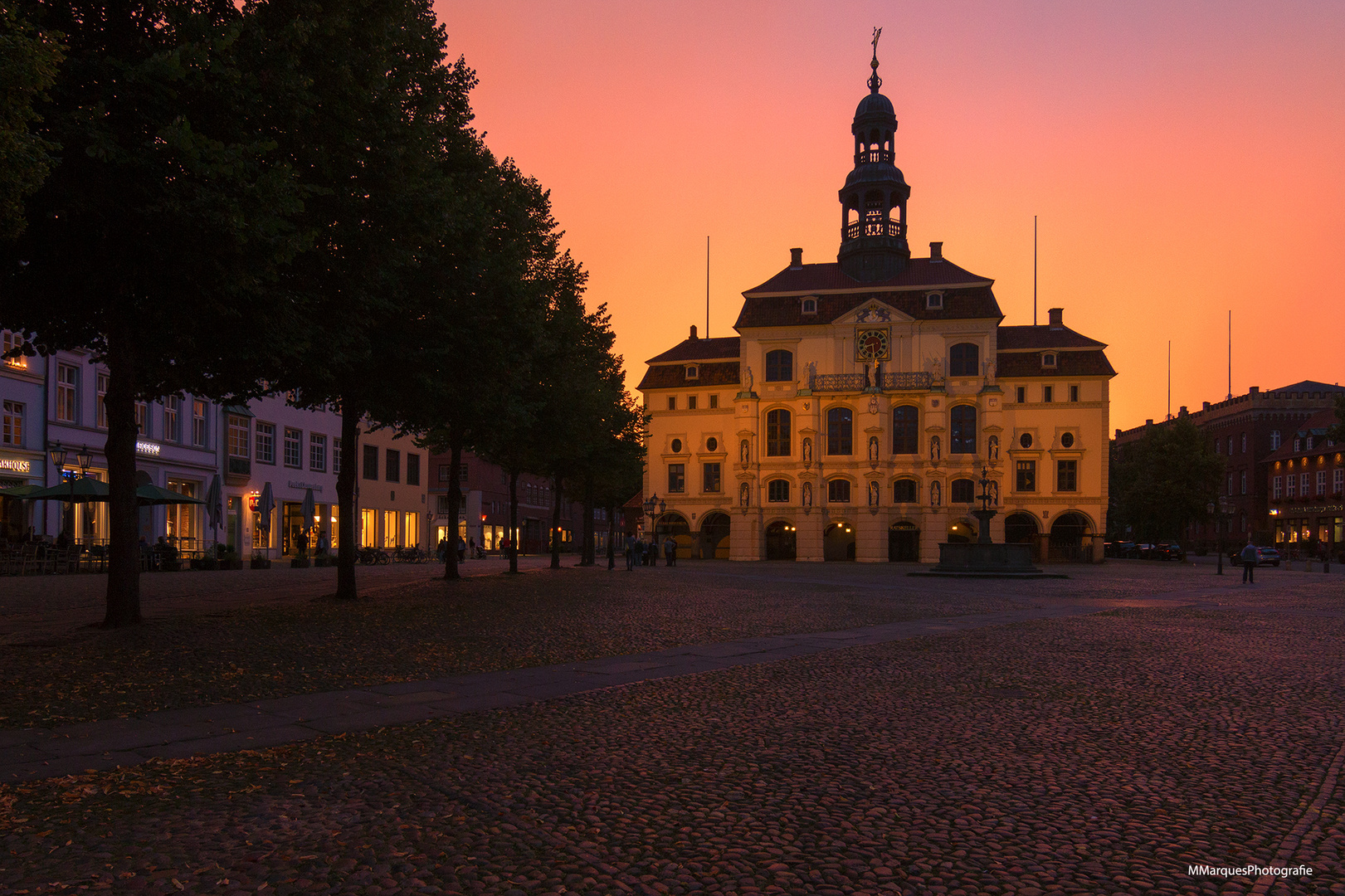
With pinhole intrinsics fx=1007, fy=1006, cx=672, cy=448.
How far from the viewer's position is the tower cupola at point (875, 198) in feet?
221

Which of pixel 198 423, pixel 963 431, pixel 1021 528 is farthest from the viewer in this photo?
pixel 1021 528

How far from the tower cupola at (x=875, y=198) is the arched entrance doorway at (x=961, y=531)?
1729 centimetres

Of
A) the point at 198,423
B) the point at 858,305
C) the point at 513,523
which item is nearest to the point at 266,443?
the point at 198,423

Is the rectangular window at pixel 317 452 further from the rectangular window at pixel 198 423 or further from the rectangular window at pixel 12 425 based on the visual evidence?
the rectangular window at pixel 12 425

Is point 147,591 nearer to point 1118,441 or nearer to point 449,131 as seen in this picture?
point 449,131

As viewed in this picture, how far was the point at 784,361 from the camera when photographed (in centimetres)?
6769

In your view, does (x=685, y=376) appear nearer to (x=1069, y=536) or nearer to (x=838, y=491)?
(x=838, y=491)

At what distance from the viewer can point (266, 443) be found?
5312 cm

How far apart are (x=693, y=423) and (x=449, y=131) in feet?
168

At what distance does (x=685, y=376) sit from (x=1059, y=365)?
24996 mm

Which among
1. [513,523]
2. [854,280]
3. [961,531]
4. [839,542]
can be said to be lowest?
[839,542]

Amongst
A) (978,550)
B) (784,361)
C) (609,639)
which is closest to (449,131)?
(609,639)

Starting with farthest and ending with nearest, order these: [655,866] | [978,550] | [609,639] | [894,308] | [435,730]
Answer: [894,308] → [978,550] → [609,639] → [435,730] → [655,866]

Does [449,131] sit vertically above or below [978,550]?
above
